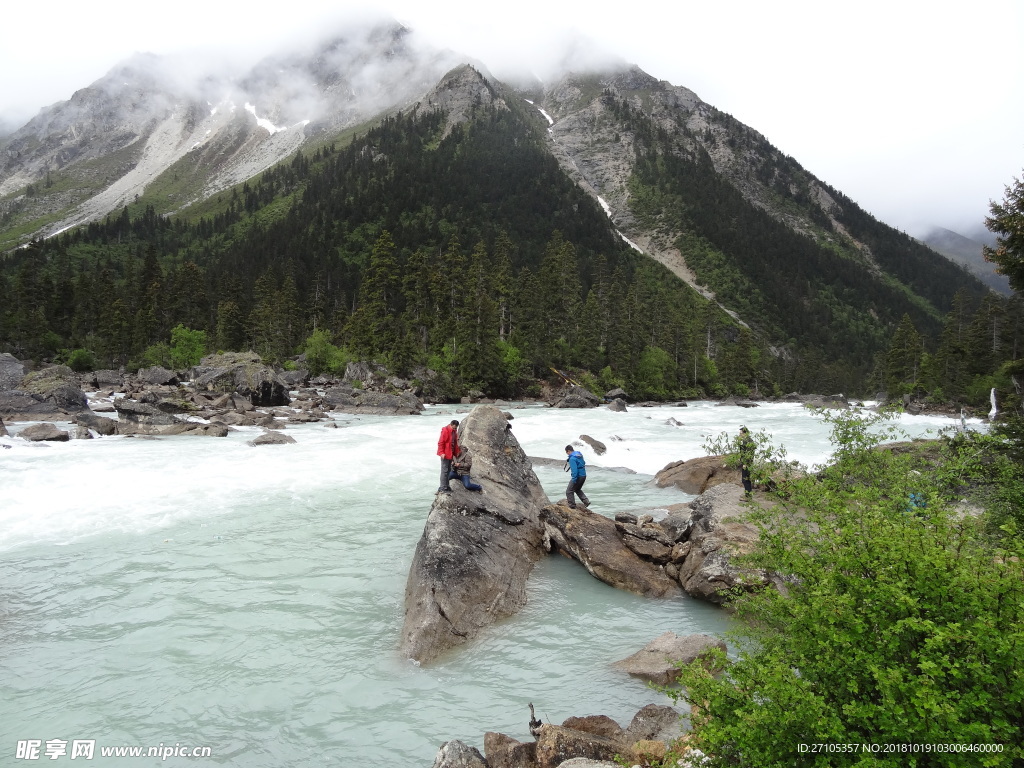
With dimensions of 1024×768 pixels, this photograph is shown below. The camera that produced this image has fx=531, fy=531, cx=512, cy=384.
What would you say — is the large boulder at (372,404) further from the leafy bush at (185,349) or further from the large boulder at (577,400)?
the leafy bush at (185,349)

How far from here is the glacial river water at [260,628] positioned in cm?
745

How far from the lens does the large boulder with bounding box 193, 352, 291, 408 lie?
46531mm

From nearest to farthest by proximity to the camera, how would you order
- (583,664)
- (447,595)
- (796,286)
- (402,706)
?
1. (402,706)
2. (583,664)
3. (447,595)
4. (796,286)

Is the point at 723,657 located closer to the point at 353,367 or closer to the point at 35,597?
the point at 35,597

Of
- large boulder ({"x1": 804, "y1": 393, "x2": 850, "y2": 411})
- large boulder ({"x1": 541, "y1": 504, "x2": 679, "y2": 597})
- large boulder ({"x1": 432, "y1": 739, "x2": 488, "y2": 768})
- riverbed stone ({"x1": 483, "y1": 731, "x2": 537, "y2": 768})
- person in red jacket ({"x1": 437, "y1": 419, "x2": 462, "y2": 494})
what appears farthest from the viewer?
person in red jacket ({"x1": 437, "y1": 419, "x2": 462, "y2": 494})

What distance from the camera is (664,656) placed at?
8461 millimetres


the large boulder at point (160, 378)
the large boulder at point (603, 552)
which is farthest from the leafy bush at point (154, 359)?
the large boulder at point (603, 552)

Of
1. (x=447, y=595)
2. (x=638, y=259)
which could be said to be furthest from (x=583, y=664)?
(x=638, y=259)

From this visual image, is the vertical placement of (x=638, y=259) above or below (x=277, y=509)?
above

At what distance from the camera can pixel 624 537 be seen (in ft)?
43.9

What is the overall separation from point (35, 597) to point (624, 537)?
42.9ft

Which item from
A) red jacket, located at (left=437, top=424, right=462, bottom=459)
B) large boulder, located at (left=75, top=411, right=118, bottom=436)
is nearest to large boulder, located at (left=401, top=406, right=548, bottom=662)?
red jacket, located at (left=437, top=424, right=462, bottom=459)

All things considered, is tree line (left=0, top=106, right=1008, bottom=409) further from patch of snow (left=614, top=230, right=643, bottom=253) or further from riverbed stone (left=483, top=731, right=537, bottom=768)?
riverbed stone (left=483, top=731, right=537, bottom=768)

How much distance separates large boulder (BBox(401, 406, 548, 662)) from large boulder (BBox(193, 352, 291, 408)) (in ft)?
119
